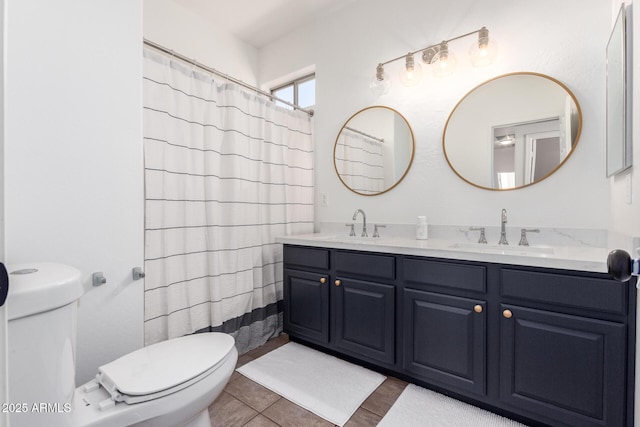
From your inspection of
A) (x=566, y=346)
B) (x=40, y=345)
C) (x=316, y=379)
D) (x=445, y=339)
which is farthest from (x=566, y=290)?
(x=40, y=345)

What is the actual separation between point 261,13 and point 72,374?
9.13 ft

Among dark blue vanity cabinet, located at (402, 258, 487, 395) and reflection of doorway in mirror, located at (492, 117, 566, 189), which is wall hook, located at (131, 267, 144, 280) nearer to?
dark blue vanity cabinet, located at (402, 258, 487, 395)

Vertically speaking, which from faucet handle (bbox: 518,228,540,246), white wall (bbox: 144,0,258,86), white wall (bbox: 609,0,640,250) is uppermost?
white wall (bbox: 144,0,258,86)

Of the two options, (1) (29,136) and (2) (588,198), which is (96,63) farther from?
(2) (588,198)

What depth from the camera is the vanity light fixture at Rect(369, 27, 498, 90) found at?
1.77m

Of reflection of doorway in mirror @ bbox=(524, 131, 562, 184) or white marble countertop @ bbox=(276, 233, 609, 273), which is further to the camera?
reflection of doorway in mirror @ bbox=(524, 131, 562, 184)

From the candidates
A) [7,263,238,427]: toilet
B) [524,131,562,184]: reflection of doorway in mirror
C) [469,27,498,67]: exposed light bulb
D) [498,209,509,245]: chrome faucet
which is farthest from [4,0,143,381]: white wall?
[524,131,562,184]: reflection of doorway in mirror

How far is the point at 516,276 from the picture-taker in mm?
1374

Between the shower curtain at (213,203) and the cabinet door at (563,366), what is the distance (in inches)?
64.8

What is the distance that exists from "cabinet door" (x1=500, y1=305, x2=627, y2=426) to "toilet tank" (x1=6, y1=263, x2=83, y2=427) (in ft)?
5.63

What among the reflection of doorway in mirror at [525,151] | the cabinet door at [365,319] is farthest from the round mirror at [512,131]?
the cabinet door at [365,319]

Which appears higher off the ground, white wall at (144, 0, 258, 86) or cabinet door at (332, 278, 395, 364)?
white wall at (144, 0, 258, 86)

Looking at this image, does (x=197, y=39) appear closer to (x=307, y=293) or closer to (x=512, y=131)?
(x=307, y=293)

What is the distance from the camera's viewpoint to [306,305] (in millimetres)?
2150
